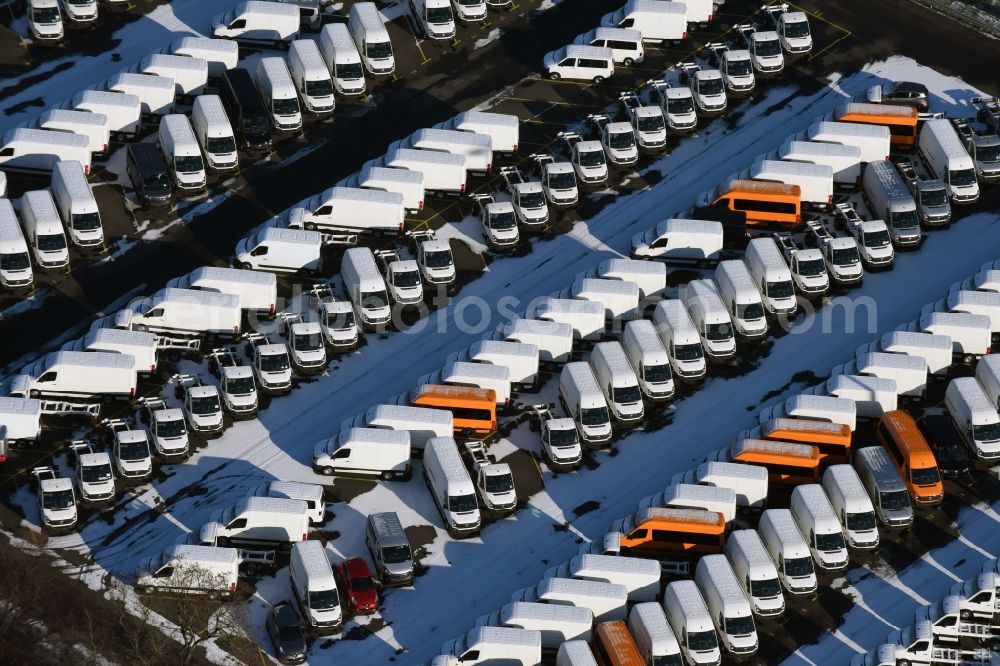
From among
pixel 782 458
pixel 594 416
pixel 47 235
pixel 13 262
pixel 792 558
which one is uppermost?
pixel 47 235

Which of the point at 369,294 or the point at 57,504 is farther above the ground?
the point at 369,294

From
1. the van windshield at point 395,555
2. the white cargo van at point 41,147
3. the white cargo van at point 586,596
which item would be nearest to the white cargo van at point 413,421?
the van windshield at point 395,555

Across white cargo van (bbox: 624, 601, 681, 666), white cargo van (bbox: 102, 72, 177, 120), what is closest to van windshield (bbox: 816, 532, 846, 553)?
white cargo van (bbox: 624, 601, 681, 666)

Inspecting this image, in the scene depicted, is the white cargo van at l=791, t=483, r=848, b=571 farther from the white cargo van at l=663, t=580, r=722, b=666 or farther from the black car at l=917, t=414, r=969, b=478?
the black car at l=917, t=414, r=969, b=478

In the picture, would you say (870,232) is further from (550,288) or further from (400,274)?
(400,274)

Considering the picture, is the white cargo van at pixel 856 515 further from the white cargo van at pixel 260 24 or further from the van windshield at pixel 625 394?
the white cargo van at pixel 260 24

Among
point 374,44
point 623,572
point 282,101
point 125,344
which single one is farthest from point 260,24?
point 623,572

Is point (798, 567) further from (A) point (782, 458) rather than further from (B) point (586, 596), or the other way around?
(B) point (586, 596)

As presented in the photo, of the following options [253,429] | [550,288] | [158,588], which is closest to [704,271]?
[550,288]
